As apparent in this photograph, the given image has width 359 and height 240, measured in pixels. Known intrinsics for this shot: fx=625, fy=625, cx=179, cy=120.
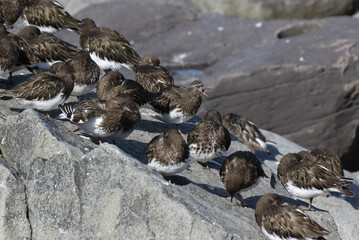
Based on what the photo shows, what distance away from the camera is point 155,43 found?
59.9 ft

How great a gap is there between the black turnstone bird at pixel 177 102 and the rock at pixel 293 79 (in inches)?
186

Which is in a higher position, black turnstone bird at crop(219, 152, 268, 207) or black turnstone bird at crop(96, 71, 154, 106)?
black turnstone bird at crop(96, 71, 154, 106)

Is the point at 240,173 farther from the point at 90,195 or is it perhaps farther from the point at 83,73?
the point at 83,73

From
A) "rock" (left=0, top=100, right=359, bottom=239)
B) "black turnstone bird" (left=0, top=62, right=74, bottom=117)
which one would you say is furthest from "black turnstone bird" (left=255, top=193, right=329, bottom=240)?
"black turnstone bird" (left=0, top=62, right=74, bottom=117)

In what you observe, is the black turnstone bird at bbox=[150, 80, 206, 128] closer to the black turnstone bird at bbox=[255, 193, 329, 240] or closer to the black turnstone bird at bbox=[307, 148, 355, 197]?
the black turnstone bird at bbox=[307, 148, 355, 197]

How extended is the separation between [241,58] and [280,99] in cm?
167

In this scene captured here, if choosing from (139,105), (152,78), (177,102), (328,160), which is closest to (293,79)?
(328,160)

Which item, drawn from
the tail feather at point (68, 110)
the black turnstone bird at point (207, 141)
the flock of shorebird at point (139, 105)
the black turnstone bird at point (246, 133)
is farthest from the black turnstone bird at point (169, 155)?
the black turnstone bird at point (246, 133)

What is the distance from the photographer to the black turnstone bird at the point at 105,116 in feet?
27.2

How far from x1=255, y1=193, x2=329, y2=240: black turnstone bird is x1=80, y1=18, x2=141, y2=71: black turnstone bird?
438 cm

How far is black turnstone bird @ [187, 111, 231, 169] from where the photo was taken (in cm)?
912

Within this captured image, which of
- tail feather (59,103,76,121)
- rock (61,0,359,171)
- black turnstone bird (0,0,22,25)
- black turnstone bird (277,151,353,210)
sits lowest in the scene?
rock (61,0,359,171)

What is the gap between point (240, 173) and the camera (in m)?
8.43

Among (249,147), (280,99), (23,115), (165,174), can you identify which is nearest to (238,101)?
(280,99)
